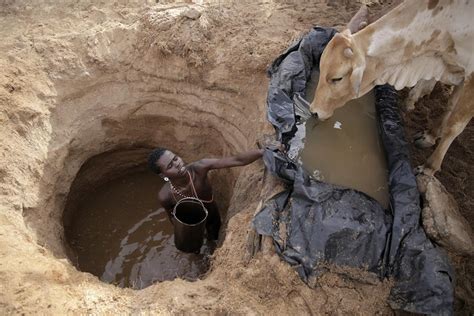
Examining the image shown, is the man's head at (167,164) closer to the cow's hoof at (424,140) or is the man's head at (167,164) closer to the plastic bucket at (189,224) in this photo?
the plastic bucket at (189,224)

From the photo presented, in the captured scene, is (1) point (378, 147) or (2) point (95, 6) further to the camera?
(2) point (95, 6)

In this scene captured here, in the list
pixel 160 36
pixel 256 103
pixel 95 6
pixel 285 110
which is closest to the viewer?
pixel 285 110

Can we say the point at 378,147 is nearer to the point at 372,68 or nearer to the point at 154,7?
the point at 372,68

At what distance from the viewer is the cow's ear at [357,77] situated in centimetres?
330

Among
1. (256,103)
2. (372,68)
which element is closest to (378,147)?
(372,68)

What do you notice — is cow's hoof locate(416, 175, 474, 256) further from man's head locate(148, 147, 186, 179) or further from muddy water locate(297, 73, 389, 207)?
man's head locate(148, 147, 186, 179)

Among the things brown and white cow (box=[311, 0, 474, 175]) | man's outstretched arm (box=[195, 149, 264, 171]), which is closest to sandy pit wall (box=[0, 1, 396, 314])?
man's outstretched arm (box=[195, 149, 264, 171])

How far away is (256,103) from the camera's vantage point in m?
4.49

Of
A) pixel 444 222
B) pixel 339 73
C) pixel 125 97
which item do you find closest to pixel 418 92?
pixel 339 73

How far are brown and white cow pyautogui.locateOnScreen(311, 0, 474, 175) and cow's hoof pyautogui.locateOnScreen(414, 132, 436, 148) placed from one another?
32 cm

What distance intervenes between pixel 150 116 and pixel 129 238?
1447mm

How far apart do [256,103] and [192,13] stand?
1340 mm

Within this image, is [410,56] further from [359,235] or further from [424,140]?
[359,235]

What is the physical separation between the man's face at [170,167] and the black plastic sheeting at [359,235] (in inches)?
41.4
